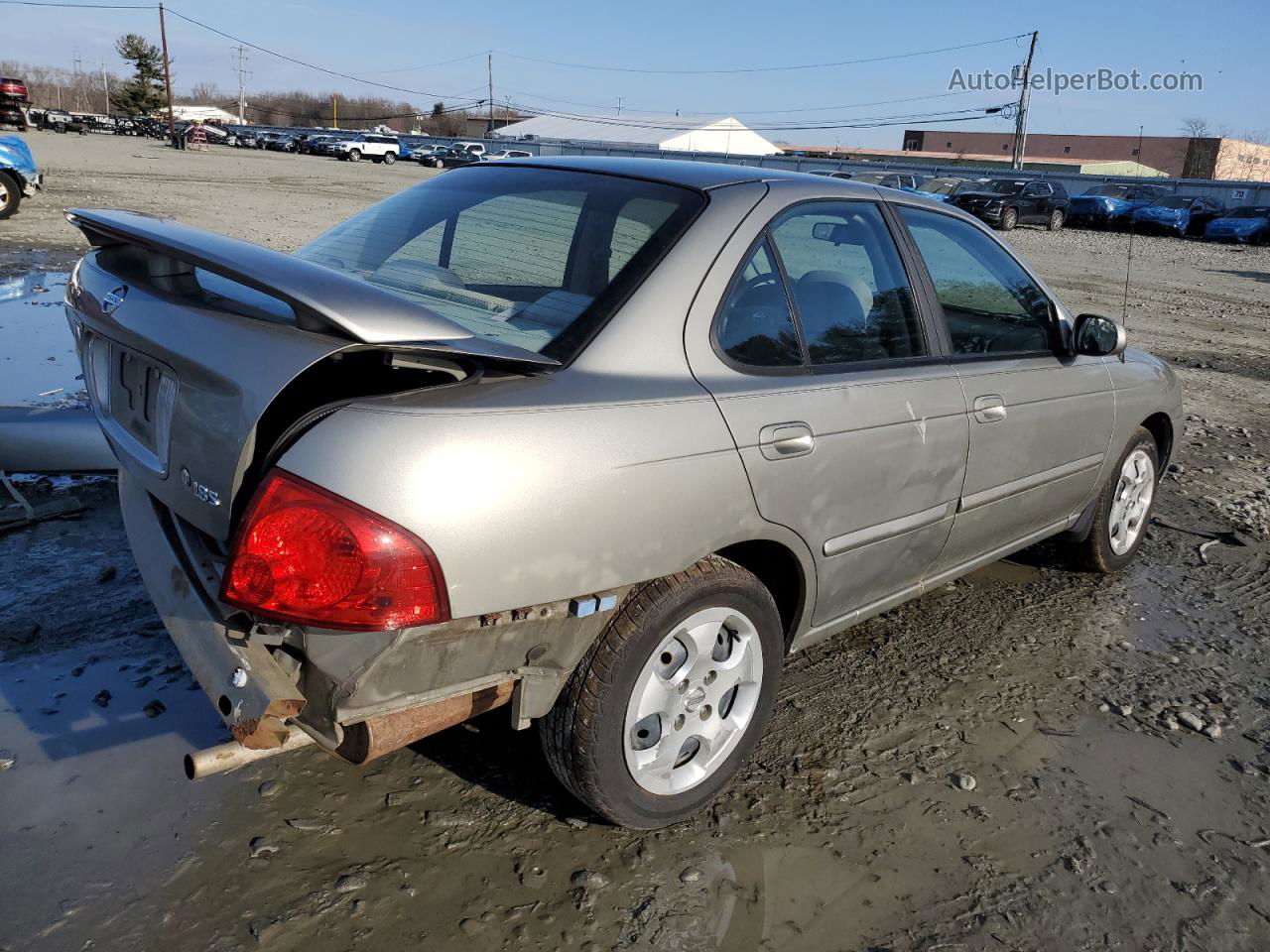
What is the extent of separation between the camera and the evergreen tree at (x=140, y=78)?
87625mm

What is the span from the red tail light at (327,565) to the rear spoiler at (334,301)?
13.1 inches

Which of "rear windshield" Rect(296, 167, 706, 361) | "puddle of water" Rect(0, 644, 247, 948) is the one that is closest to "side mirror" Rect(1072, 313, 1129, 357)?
"rear windshield" Rect(296, 167, 706, 361)

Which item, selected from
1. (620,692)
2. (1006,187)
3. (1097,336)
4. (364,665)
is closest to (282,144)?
(1006,187)

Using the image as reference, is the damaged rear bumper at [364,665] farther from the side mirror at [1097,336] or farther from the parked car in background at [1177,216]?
the parked car in background at [1177,216]

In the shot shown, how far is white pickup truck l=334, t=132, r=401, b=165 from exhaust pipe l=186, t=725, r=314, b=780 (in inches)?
2238

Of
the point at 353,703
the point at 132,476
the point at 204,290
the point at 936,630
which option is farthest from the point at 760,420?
the point at 936,630

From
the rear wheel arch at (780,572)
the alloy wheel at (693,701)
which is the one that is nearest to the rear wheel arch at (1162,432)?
the rear wheel arch at (780,572)

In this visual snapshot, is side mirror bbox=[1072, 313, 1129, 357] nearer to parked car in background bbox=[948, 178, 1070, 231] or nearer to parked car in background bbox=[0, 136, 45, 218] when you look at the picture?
parked car in background bbox=[0, 136, 45, 218]

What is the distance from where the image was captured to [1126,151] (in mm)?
76938

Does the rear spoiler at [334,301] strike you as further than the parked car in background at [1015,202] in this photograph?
No

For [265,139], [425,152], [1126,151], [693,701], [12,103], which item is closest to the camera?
[693,701]

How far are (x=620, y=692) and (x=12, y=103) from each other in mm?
48764

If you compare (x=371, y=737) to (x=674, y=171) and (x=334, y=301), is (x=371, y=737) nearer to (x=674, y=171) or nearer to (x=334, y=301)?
(x=334, y=301)

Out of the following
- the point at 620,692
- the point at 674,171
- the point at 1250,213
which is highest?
the point at 674,171
